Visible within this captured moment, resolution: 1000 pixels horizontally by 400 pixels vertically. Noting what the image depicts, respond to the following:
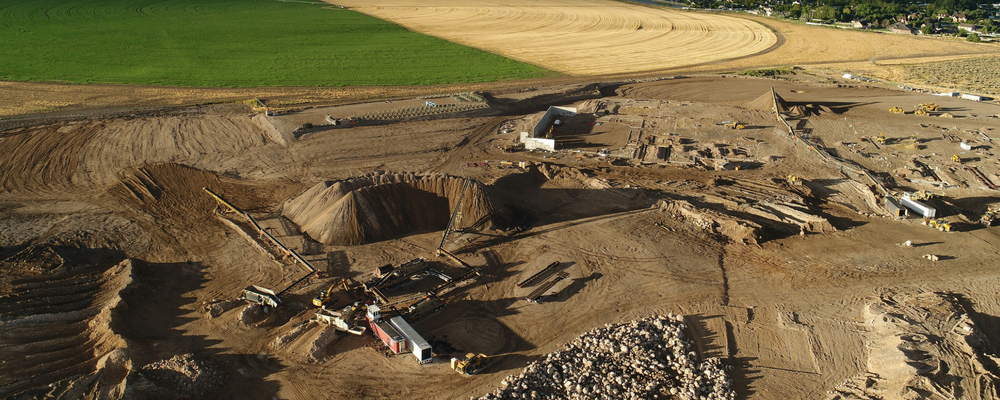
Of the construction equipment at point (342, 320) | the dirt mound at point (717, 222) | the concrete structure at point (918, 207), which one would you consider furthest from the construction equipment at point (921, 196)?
the construction equipment at point (342, 320)

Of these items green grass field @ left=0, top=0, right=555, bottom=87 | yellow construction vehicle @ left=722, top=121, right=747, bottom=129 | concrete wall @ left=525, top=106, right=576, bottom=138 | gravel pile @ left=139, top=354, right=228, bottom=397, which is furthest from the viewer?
green grass field @ left=0, top=0, right=555, bottom=87

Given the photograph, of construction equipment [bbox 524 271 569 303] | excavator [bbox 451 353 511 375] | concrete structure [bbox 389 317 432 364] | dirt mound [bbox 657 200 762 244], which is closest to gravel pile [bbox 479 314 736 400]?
excavator [bbox 451 353 511 375]

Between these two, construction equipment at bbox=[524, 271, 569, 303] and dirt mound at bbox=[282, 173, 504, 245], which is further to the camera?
dirt mound at bbox=[282, 173, 504, 245]

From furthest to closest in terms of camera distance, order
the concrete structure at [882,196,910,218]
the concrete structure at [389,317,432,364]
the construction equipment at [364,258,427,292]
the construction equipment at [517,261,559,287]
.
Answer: the concrete structure at [882,196,910,218] < the construction equipment at [517,261,559,287] < the construction equipment at [364,258,427,292] < the concrete structure at [389,317,432,364]

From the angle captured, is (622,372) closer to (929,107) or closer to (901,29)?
(929,107)

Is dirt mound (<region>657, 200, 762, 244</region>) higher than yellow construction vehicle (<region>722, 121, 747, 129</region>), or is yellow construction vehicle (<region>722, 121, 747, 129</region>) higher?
yellow construction vehicle (<region>722, 121, 747, 129</region>)

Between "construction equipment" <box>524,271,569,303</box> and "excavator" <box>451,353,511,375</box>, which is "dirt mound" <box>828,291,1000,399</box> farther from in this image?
"excavator" <box>451,353,511,375</box>

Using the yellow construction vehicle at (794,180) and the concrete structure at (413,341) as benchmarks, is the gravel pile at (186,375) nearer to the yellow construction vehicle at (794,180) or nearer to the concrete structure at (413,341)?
the concrete structure at (413,341)

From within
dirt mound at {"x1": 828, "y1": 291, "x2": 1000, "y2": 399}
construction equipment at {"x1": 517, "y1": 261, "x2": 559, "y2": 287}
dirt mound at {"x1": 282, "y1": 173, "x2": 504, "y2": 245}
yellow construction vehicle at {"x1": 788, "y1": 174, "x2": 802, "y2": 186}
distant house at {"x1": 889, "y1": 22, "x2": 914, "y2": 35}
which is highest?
distant house at {"x1": 889, "y1": 22, "x2": 914, "y2": 35}

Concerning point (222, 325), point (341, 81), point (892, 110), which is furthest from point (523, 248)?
point (892, 110)
